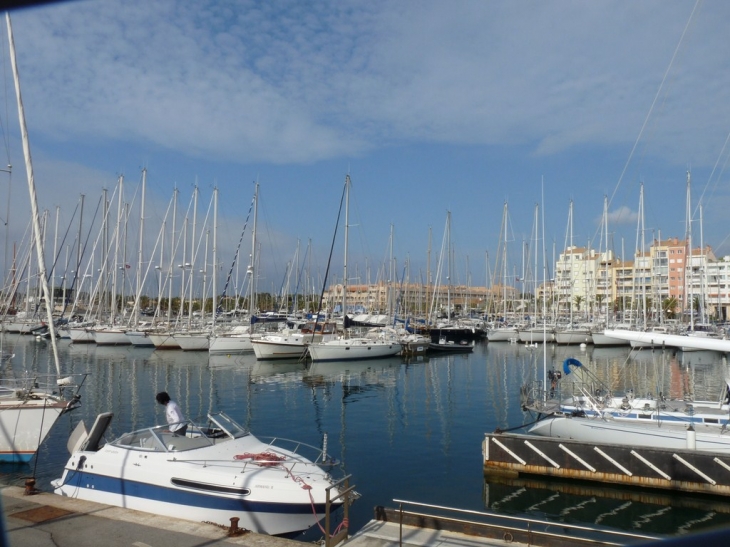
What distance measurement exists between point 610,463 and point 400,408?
14555mm

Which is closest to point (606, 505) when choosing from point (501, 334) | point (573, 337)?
point (573, 337)

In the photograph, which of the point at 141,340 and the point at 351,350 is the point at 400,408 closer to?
the point at 351,350

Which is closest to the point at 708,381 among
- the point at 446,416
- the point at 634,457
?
the point at 446,416

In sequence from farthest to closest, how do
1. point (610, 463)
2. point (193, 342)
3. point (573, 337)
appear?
1. point (573, 337)
2. point (193, 342)
3. point (610, 463)

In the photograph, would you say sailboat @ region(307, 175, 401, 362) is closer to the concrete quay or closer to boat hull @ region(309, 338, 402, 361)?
boat hull @ region(309, 338, 402, 361)

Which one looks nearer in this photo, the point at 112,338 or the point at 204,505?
the point at 204,505

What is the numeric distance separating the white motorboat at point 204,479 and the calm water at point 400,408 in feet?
8.10

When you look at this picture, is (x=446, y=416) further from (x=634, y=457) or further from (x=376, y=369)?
(x=376, y=369)

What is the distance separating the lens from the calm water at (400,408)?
15352mm

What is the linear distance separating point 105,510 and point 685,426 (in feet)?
54.4

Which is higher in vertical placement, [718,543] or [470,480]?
[718,543]

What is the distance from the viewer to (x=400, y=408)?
29734 mm

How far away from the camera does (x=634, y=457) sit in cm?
1606

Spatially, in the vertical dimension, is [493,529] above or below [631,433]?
above
